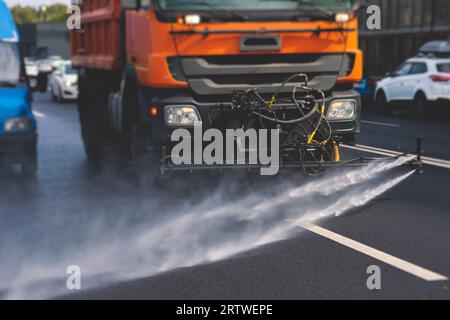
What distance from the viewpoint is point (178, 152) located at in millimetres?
9320

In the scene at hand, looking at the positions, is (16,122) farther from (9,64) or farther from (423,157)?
(423,157)

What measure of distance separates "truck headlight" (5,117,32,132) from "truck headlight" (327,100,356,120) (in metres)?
4.17

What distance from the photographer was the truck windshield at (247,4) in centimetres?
929

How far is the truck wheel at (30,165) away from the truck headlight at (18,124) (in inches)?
15.1

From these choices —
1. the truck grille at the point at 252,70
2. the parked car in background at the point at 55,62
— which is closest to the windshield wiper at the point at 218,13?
the truck grille at the point at 252,70

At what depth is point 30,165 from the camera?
472 inches

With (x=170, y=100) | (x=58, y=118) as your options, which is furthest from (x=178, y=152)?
(x=58, y=118)

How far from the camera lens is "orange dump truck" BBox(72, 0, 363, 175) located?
Answer: 9.25 metres

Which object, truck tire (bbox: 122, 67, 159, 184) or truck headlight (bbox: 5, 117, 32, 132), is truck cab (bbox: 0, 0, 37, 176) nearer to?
truck headlight (bbox: 5, 117, 32, 132)

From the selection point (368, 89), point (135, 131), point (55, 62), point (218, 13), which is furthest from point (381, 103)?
point (55, 62)

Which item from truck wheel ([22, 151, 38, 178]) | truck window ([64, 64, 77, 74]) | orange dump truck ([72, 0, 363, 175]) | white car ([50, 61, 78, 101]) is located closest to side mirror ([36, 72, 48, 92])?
truck wheel ([22, 151, 38, 178])

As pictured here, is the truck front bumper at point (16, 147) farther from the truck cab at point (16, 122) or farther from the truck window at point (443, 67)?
the truck window at point (443, 67)

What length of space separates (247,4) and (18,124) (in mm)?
3757
